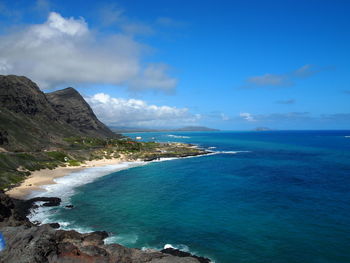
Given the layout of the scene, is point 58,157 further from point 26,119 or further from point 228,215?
point 228,215

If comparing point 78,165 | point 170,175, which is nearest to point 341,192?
point 170,175

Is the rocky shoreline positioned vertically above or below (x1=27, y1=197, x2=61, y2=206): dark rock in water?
above

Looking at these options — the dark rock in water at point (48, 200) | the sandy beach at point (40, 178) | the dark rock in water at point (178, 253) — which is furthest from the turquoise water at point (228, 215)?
the sandy beach at point (40, 178)

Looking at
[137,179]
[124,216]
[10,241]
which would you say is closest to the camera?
[10,241]

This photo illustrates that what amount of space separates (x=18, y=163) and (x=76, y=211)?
36585mm

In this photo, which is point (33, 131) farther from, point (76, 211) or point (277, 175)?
point (277, 175)

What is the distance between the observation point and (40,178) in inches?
2295

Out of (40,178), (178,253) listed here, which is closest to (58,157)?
(40,178)

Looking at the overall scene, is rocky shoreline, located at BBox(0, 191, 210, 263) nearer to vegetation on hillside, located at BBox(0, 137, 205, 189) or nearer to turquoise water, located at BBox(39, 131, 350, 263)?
turquoise water, located at BBox(39, 131, 350, 263)

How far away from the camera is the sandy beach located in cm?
4501

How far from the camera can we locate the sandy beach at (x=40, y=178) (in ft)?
148

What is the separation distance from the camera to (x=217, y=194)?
47.5 metres

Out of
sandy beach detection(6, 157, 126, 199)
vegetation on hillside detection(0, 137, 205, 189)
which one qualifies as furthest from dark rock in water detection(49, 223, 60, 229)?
vegetation on hillside detection(0, 137, 205, 189)

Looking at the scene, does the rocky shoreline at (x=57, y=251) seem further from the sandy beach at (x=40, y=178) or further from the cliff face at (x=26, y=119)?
the cliff face at (x=26, y=119)
